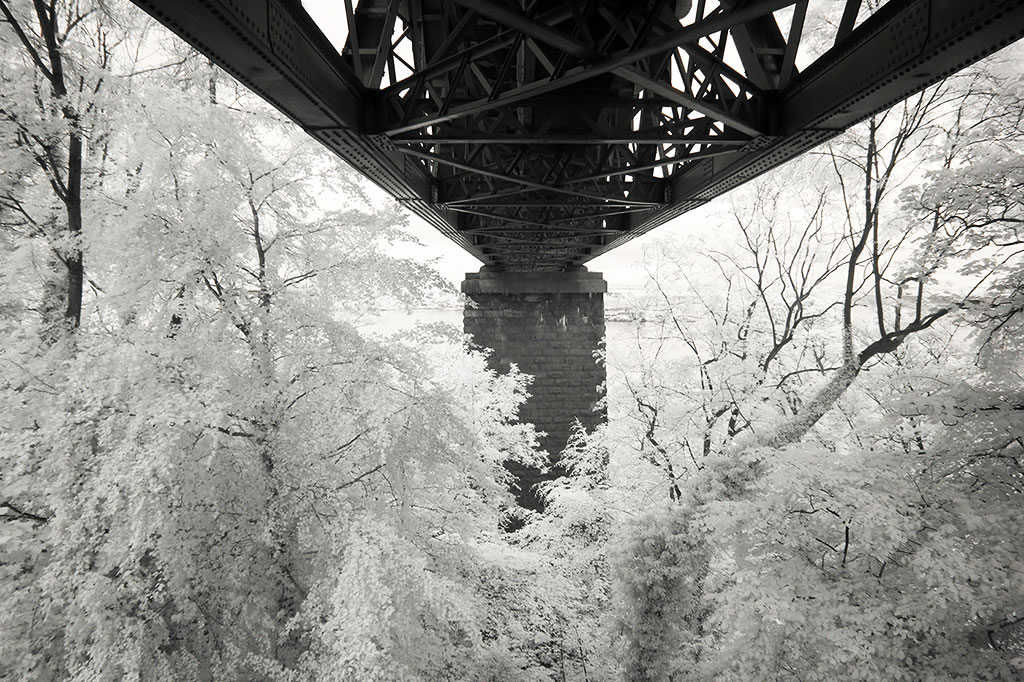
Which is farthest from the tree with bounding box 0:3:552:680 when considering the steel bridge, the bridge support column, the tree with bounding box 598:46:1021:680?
the bridge support column

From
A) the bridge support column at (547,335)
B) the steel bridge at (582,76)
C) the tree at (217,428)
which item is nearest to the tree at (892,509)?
the steel bridge at (582,76)

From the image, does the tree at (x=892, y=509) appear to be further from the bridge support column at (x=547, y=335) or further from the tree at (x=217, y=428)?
the bridge support column at (x=547, y=335)

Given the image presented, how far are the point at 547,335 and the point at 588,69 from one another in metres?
14.2

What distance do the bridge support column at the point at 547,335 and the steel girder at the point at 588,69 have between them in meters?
9.60

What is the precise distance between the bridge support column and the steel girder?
378 inches

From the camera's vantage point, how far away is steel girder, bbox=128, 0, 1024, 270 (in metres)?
3.04

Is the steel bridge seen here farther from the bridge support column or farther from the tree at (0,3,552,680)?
the bridge support column

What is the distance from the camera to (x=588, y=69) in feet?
12.3

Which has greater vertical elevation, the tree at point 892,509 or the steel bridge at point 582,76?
the steel bridge at point 582,76

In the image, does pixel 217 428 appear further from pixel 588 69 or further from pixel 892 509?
pixel 892 509

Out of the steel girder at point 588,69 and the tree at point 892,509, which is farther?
the tree at point 892,509

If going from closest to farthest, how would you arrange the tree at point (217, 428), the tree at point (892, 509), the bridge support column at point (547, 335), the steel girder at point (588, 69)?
the steel girder at point (588, 69), the tree at point (892, 509), the tree at point (217, 428), the bridge support column at point (547, 335)

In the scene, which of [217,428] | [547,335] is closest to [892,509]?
[217,428]

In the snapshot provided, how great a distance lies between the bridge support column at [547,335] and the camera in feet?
58.0
